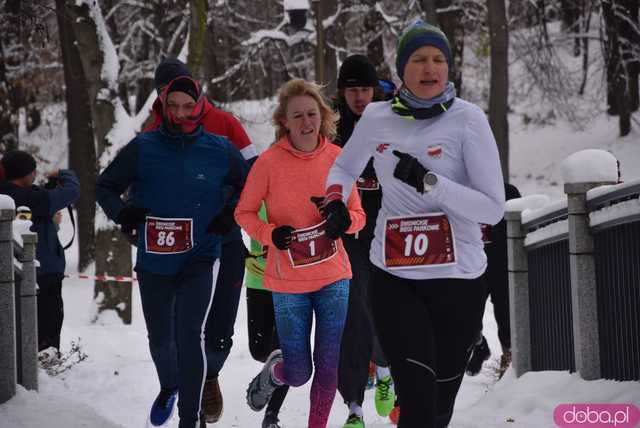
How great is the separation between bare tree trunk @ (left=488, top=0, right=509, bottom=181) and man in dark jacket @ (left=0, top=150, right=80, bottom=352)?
11.3 metres

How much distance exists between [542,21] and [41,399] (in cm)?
1771

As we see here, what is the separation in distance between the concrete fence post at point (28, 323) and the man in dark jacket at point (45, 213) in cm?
175

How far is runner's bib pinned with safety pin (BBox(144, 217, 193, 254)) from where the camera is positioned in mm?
5844

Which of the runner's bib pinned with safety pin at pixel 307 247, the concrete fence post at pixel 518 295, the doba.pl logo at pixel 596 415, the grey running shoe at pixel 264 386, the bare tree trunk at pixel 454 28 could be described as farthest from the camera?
the bare tree trunk at pixel 454 28

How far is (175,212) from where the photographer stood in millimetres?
5879

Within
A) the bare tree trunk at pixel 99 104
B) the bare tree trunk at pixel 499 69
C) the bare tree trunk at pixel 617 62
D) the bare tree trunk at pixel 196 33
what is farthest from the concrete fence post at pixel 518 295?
the bare tree trunk at pixel 617 62

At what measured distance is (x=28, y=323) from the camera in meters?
7.38

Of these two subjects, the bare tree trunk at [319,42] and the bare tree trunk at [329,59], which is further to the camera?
the bare tree trunk at [329,59]

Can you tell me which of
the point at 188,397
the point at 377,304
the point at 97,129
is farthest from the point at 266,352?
the point at 97,129

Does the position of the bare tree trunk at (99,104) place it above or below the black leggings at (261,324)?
above

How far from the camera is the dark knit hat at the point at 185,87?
6.04 metres

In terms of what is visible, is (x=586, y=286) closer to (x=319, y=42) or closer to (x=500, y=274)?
(x=500, y=274)

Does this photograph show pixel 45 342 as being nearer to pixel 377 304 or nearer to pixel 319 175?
pixel 319 175

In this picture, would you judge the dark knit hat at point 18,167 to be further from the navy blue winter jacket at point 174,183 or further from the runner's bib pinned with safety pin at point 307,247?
the runner's bib pinned with safety pin at point 307,247
